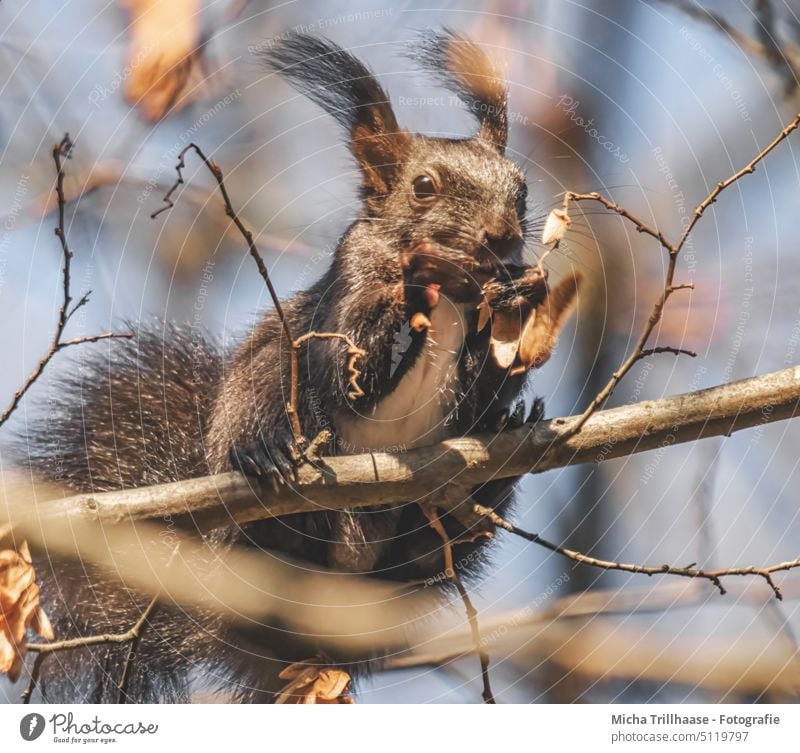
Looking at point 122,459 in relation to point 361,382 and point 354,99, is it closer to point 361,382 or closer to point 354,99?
point 361,382

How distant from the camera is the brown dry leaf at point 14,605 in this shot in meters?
1.12

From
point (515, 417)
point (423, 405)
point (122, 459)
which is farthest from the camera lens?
point (122, 459)

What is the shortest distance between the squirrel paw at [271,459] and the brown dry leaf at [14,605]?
29 cm

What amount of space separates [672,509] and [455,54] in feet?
2.67

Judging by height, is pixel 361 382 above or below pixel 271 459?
above

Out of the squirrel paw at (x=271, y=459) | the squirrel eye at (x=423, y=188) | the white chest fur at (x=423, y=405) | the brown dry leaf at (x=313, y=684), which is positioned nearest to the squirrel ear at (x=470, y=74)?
the squirrel eye at (x=423, y=188)

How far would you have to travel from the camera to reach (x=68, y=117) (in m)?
1.39

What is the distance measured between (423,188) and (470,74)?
0.74ft

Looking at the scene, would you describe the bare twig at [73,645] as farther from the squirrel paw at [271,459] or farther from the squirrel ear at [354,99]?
the squirrel ear at [354,99]

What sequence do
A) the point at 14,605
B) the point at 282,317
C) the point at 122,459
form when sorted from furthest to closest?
1. the point at 122,459
2. the point at 14,605
3. the point at 282,317

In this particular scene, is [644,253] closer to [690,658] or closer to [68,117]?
[690,658]

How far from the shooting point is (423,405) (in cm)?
136

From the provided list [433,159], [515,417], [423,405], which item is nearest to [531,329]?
[515,417]
